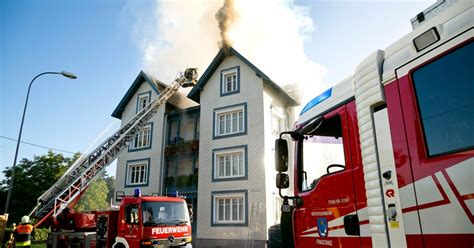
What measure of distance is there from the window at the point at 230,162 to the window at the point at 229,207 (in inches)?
42.9

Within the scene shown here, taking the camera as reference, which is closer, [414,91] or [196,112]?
[414,91]

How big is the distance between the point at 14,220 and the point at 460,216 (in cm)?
3559

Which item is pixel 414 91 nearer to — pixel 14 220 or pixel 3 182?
pixel 14 220

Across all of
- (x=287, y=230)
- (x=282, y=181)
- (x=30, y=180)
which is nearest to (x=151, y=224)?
(x=287, y=230)

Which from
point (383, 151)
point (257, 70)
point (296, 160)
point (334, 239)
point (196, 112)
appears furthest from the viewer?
point (196, 112)

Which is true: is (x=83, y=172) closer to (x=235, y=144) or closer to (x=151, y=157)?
(x=151, y=157)

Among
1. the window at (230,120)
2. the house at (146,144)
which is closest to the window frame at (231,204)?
the window at (230,120)

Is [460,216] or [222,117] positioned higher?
[222,117]

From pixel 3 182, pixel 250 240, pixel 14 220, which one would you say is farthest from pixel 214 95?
pixel 3 182

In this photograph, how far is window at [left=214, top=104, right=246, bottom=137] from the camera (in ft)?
61.7

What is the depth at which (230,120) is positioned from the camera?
19438 mm

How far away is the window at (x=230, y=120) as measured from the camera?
18.8 meters

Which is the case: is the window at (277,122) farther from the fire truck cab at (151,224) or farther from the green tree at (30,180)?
the green tree at (30,180)

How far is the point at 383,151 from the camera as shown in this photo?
2.84m
